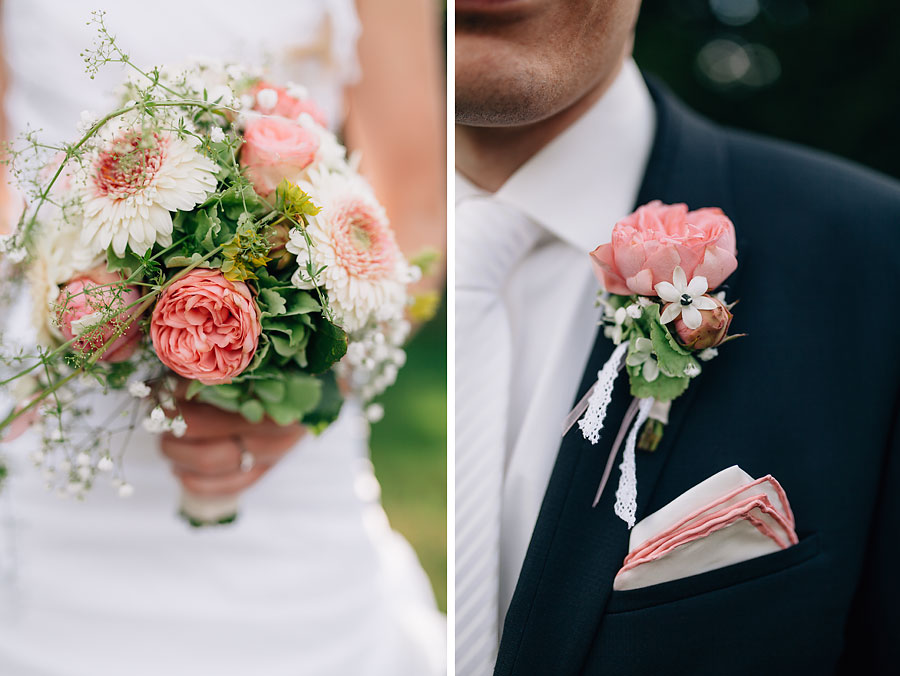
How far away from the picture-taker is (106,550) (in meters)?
1.46

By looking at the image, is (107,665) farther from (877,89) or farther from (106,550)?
(877,89)

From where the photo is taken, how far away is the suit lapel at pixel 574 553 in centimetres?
98

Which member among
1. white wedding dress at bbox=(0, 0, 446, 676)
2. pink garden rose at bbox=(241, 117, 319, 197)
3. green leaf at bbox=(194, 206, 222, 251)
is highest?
pink garden rose at bbox=(241, 117, 319, 197)

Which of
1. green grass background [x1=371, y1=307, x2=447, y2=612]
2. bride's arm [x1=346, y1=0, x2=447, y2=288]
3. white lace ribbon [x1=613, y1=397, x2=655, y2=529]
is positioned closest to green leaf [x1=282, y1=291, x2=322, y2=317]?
white lace ribbon [x1=613, y1=397, x2=655, y2=529]

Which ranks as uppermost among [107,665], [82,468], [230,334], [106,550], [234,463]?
[230,334]

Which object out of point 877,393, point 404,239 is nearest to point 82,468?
point 404,239

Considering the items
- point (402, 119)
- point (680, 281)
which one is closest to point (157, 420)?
point (680, 281)

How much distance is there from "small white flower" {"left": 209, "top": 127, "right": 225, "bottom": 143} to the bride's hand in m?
0.38

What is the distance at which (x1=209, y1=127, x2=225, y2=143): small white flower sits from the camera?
0.90 metres

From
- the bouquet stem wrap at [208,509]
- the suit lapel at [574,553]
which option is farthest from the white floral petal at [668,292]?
the bouquet stem wrap at [208,509]

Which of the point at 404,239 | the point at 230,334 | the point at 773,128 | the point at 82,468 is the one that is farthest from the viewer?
Result: the point at 773,128

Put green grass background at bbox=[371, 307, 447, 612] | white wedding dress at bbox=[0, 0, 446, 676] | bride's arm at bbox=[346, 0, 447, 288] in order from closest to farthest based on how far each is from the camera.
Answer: white wedding dress at bbox=[0, 0, 446, 676] → bride's arm at bbox=[346, 0, 447, 288] → green grass background at bbox=[371, 307, 447, 612]

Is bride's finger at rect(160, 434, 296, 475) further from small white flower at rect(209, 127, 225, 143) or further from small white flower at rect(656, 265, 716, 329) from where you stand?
small white flower at rect(656, 265, 716, 329)

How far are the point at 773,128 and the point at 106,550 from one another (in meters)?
3.16
